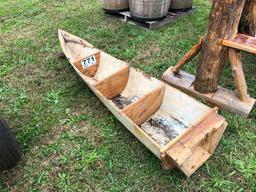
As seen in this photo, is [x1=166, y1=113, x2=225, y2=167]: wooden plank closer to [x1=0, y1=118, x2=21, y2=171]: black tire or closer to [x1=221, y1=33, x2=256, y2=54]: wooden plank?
[x1=221, y1=33, x2=256, y2=54]: wooden plank

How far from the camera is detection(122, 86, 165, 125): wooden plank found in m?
2.94

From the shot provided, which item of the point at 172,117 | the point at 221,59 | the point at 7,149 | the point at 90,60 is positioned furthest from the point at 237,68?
the point at 7,149

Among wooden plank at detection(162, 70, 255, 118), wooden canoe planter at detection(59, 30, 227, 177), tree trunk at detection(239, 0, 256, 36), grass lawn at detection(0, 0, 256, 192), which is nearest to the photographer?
wooden canoe planter at detection(59, 30, 227, 177)

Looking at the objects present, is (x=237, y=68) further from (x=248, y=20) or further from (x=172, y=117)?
(x=248, y=20)

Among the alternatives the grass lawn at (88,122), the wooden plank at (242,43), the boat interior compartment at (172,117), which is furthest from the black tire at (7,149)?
the wooden plank at (242,43)

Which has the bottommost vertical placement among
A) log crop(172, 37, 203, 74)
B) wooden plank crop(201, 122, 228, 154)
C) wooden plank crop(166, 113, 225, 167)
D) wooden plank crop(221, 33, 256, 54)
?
wooden plank crop(201, 122, 228, 154)

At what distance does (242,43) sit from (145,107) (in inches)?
51.0

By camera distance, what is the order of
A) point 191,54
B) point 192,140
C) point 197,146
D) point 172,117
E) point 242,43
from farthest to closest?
point 191,54 → point 172,117 → point 242,43 → point 197,146 → point 192,140

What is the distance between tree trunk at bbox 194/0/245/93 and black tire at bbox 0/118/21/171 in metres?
2.30

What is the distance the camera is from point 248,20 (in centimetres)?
398

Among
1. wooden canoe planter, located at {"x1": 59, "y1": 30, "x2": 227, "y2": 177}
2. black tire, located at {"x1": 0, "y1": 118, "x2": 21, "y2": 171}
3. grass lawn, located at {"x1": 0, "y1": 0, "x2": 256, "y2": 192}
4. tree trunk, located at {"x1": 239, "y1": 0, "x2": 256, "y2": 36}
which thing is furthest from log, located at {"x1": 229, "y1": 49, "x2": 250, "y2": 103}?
black tire, located at {"x1": 0, "y1": 118, "x2": 21, "y2": 171}

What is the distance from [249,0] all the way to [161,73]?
60.6 inches

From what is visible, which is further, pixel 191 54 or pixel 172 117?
pixel 191 54

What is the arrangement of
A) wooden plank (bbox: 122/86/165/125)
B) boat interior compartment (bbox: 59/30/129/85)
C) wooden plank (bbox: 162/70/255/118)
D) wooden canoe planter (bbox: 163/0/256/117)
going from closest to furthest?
wooden plank (bbox: 122/86/165/125) → wooden canoe planter (bbox: 163/0/256/117) → wooden plank (bbox: 162/70/255/118) → boat interior compartment (bbox: 59/30/129/85)
